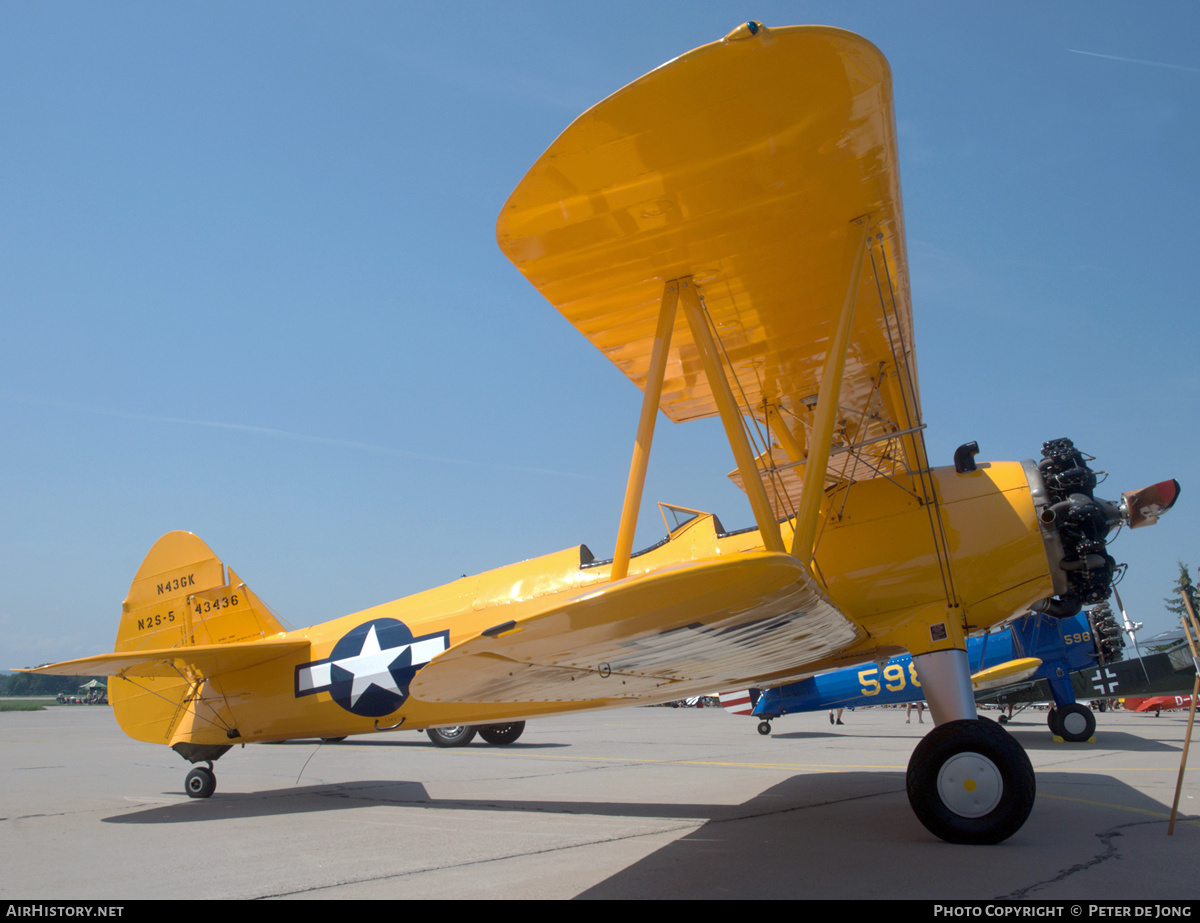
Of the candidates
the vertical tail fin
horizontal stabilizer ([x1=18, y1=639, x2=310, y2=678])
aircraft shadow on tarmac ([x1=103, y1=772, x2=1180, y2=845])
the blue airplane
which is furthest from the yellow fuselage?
the blue airplane

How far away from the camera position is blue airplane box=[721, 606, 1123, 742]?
11.7 meters

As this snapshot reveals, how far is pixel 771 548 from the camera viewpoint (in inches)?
174

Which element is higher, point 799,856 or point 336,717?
point 336,717

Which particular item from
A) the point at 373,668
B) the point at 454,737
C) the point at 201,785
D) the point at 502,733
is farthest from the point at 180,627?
the point at 502,733

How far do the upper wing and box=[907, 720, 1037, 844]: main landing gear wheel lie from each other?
6.23ft

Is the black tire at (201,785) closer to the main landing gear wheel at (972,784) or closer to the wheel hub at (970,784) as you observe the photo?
the main landing gear wheel at (972,784)

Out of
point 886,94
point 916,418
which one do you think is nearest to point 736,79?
point 886,94

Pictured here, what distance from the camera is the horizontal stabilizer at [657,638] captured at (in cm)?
331

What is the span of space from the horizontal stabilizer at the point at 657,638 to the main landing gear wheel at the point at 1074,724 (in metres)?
8.71

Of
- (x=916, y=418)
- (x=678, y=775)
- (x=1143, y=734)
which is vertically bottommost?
(x=1143, y=734)

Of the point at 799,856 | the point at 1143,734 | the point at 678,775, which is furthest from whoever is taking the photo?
the point at 1143,734
